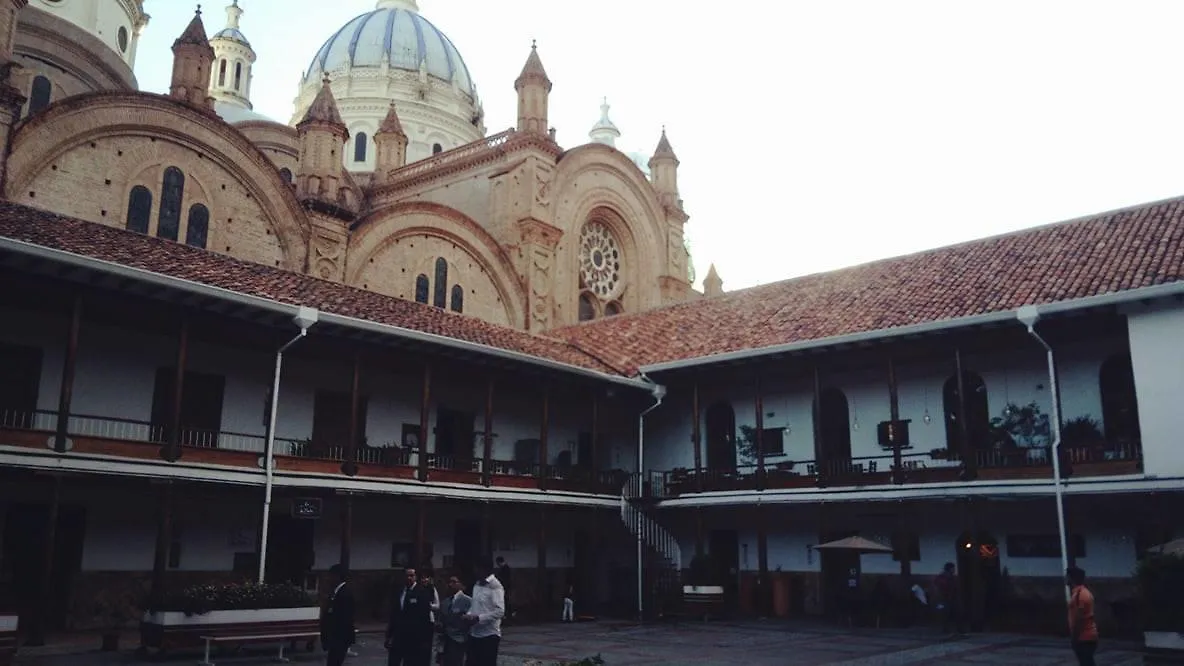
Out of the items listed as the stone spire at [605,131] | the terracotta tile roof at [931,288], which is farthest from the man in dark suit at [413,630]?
the stone spire at [605,131]

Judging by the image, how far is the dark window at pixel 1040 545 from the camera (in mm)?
20145

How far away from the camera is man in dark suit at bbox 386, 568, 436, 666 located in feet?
36.5

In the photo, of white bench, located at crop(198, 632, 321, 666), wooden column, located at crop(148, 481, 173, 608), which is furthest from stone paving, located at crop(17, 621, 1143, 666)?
wooden column, located at crop(148, 481, 173, 608)

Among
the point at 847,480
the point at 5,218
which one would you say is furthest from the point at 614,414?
the point at 5,218

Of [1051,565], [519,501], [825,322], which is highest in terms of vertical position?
[825,322]

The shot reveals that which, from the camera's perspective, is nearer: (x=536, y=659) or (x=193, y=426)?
(x=536, y=659)

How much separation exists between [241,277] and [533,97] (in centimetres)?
2167

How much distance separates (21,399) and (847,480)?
1682cm

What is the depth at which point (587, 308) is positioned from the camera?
142 ft

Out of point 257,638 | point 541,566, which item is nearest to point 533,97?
point 541,566

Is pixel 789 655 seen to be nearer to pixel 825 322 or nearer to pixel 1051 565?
pixel 1051 565

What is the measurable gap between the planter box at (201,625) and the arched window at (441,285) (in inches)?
816

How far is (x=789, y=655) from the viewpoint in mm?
15625

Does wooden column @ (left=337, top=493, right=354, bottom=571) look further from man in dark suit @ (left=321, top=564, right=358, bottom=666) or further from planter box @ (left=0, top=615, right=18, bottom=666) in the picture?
man in dark suit @ (left=321, top=564, right=358, bottom=666)
